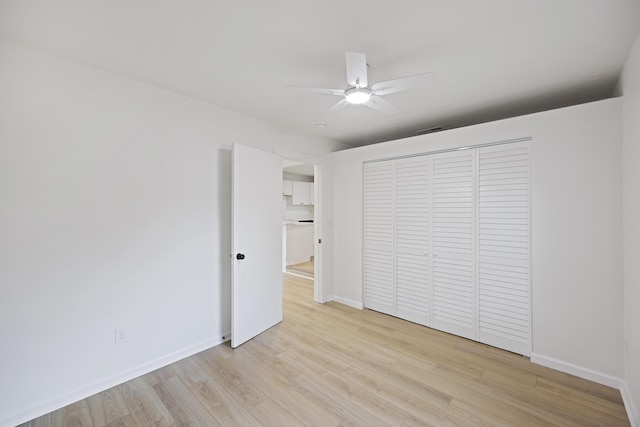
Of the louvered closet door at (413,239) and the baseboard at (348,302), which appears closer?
the louvered closet door at (413,239)

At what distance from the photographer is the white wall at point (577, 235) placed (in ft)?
7.07

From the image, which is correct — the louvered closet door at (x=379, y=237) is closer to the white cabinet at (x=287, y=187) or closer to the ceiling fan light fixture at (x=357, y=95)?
the ceiling fan light fixture at (x=357, y=95)

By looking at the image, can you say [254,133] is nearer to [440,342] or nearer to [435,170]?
[435,170]

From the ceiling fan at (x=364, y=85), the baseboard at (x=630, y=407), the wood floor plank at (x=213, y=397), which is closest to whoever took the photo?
the ceiling fan at (x=364, y=85)

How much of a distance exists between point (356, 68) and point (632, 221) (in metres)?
2.11

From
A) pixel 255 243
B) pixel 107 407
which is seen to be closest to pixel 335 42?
pixel 255 243

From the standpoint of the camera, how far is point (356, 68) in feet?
5.33

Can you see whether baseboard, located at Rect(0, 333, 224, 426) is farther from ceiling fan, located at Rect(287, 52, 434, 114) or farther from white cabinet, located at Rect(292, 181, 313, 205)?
white cabinet, located at Rect(292, 181, 313, 205)

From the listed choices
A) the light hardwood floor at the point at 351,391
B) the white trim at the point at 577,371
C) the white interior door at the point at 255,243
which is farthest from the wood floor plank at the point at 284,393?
the white trim at the point at 577,371

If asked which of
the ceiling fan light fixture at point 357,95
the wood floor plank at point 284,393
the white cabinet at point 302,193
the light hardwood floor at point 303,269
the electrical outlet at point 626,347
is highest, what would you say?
the ceiling fan light fixture at point 357,95

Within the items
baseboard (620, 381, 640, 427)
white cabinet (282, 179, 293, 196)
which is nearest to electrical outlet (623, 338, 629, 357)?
baseboard (620, 381, 640, 427)

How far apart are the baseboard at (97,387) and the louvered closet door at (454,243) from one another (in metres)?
2.55

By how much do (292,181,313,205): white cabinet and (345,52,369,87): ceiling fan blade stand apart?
18.6 feet

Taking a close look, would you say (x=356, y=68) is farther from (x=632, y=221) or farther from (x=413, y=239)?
(x=413, y=239)
